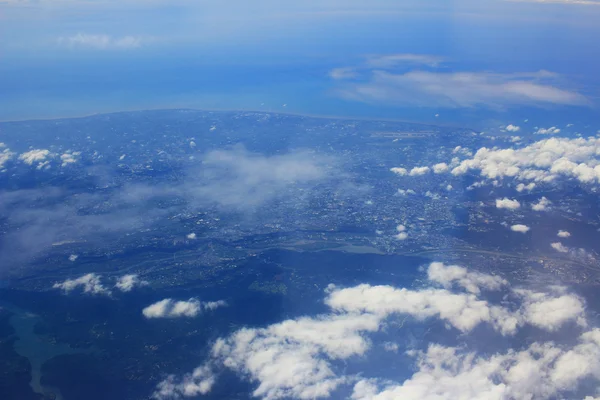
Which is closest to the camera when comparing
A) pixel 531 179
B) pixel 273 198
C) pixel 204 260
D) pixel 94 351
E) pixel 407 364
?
pixel 407 364

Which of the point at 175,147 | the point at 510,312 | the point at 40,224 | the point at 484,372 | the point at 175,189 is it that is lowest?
the point at 484,372

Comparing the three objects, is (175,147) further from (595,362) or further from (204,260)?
(595,362)

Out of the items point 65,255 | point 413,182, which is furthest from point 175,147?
point 413,182

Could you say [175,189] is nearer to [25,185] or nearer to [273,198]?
[273,198]

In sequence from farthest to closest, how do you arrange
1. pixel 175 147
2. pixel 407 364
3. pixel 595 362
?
pixel 175 147 < pixel 407 364 < pixel 595 362

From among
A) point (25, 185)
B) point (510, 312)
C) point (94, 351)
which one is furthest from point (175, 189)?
point (510, 312)

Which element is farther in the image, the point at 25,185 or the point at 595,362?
the point at 25,185

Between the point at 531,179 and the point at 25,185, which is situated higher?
the point at 25,185
